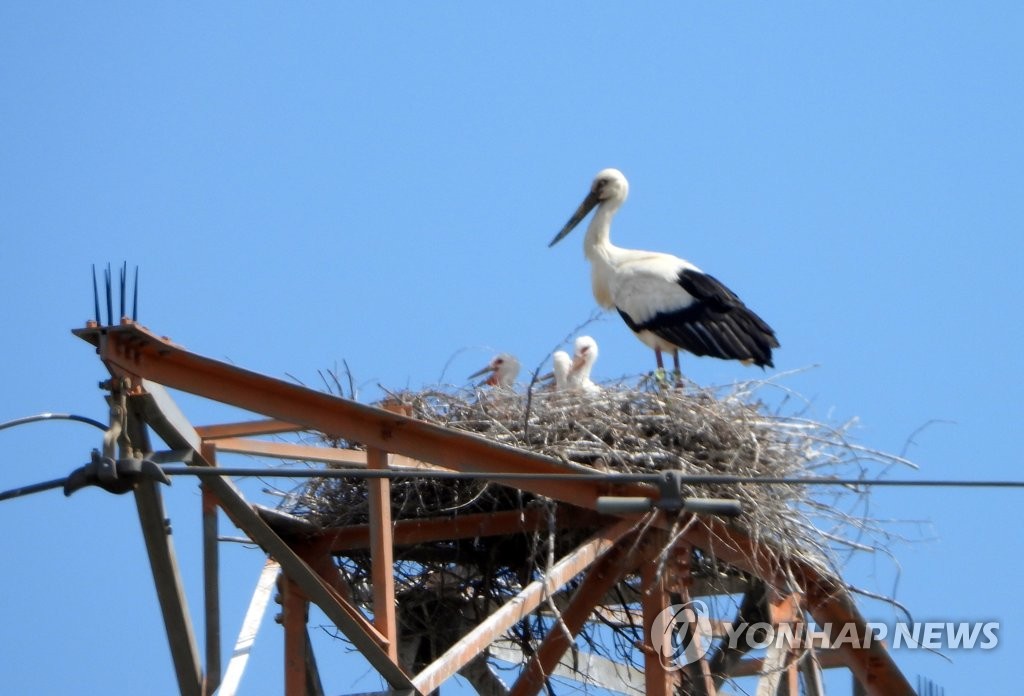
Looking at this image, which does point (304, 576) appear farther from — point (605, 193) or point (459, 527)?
point (605, 193)

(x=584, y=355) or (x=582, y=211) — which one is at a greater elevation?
(x=582, y=211)

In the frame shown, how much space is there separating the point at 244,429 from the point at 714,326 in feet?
15.4

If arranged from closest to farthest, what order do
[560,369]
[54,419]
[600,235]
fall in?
[54,419] → [560,369] → [600,235]

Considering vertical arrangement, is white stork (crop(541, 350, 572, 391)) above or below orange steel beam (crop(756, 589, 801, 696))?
above

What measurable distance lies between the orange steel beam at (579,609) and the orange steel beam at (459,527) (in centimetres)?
34

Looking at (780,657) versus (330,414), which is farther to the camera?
(780,657)

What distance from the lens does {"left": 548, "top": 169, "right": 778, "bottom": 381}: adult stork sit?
41.6ft

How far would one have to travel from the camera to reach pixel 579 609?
940 cm

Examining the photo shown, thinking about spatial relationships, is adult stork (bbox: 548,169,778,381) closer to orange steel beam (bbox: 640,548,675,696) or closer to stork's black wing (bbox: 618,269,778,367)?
stork's black wing (bbox: 618,269,778,367)

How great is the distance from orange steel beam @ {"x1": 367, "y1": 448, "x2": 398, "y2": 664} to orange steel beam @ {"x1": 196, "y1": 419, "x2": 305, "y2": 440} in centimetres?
55

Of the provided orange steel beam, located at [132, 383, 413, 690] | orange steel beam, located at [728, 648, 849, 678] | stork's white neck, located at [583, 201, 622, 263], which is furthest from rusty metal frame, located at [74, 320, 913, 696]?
stork's white neck, located at [583, 201, 622, 263]

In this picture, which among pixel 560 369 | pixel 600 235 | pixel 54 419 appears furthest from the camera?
pixel 600 235

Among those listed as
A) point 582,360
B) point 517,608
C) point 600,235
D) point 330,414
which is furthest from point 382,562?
Result: point 600,235

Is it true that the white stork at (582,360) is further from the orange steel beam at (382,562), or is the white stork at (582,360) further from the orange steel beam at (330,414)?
the orange steel beam at (382,562)
